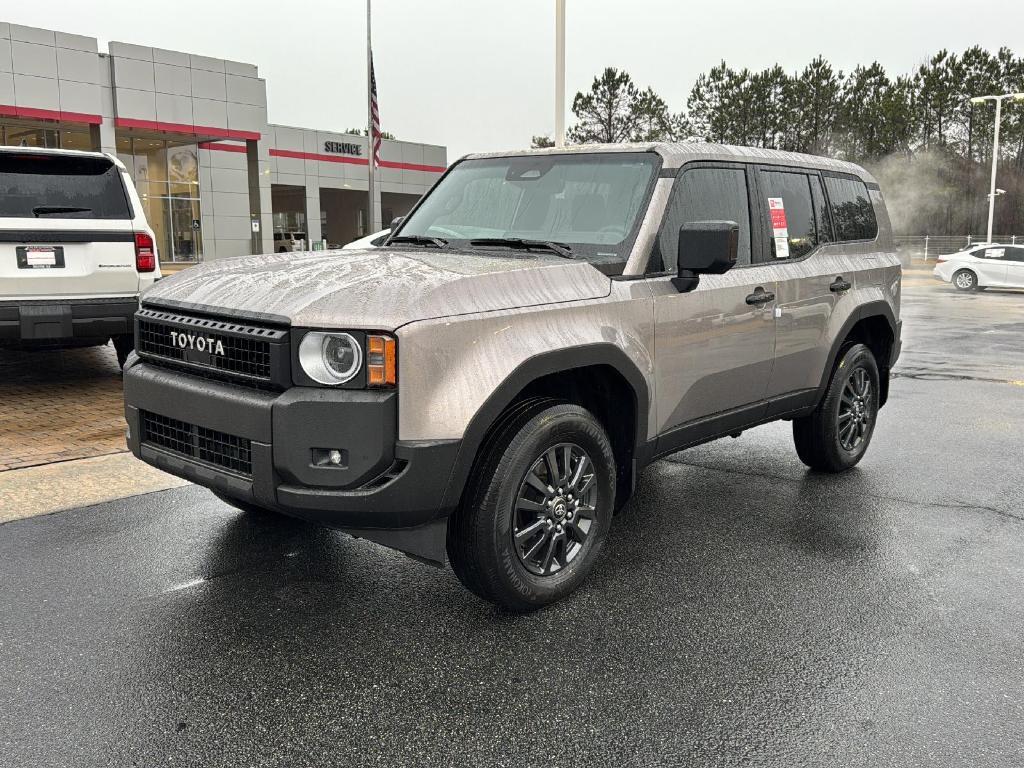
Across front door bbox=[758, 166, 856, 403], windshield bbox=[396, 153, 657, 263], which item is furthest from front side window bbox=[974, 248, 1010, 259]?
windshield bbox=[396, 153, 657, 263]

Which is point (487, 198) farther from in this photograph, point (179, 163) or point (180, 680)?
point (179, 163)

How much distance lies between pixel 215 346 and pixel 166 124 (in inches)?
1349

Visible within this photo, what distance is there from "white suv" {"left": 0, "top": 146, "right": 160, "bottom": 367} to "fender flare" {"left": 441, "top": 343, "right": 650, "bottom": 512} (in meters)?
5.40

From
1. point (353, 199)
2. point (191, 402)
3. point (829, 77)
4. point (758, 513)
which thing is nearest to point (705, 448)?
point (758, 513)

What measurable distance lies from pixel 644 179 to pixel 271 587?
2558 mm

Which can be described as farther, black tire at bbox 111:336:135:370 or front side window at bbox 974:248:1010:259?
front side window at bbox 974:248:1010:259

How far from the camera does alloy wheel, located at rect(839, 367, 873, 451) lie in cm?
597

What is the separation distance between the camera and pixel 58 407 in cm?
805

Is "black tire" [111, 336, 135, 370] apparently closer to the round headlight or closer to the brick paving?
the brick paving

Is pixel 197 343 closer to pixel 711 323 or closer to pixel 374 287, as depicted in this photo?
pixel 374 287

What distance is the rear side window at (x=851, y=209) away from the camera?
579 centimetres

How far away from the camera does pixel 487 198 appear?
16.1 feet

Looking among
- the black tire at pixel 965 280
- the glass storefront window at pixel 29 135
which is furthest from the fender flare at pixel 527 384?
the glass storefront window at pixel 29 135

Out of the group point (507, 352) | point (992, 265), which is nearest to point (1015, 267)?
point (992, 265)
